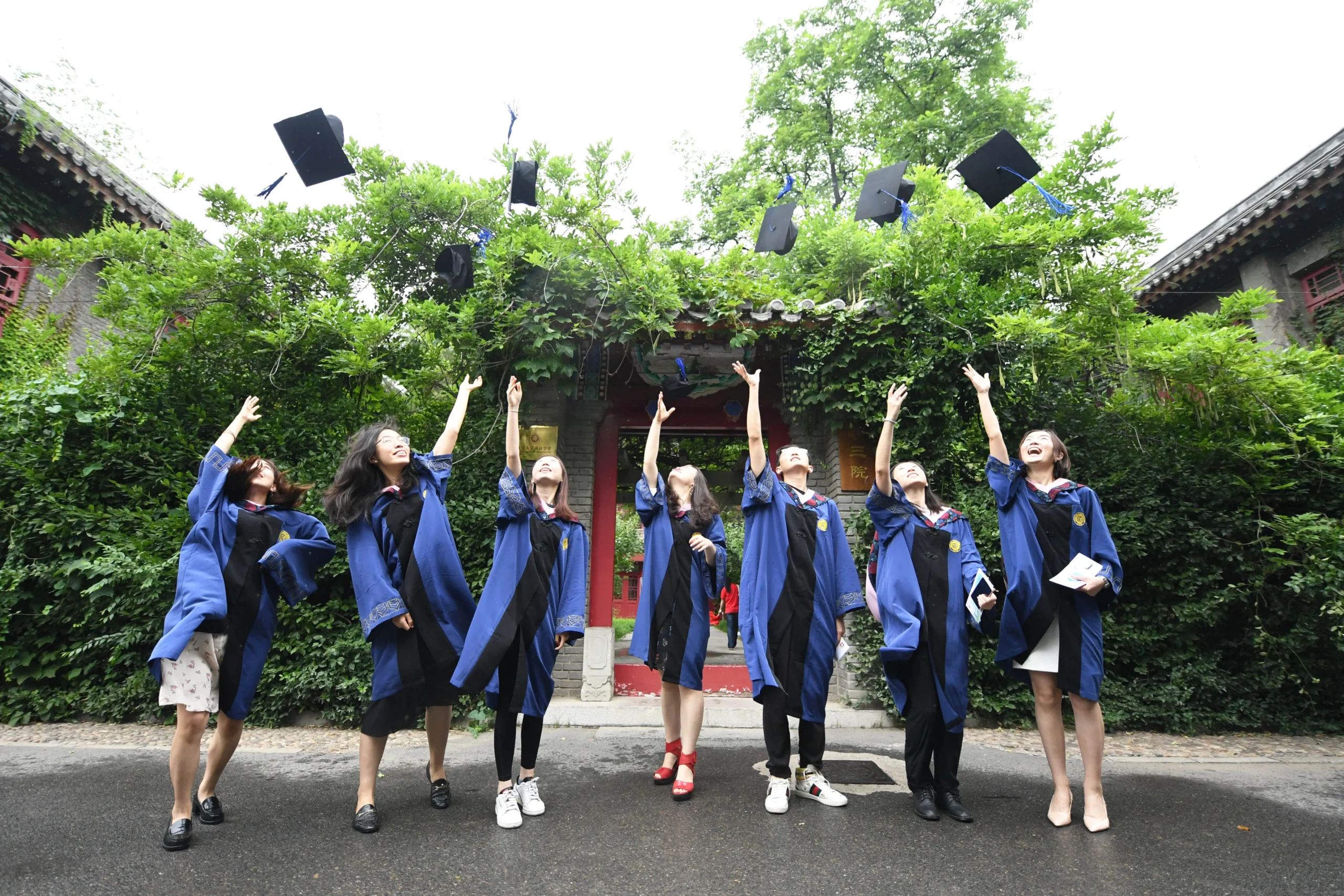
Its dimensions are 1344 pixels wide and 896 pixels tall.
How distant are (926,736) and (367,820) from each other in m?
2.43

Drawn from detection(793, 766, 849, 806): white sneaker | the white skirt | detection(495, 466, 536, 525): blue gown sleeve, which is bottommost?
detection(793, 766, 849, 806): white sneaker

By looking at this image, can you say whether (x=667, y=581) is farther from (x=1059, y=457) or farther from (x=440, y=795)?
(x=1059, y=457)

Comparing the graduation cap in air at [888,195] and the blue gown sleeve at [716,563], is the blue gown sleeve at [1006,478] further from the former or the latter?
the graduation cap in air at [888,195]

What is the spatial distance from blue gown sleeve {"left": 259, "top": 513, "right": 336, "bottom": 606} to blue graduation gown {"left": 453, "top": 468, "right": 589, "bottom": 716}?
0.86 m

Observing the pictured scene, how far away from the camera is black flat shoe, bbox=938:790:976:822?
2941mm

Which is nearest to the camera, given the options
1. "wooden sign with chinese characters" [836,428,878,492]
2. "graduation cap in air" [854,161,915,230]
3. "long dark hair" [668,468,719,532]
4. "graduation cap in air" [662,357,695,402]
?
"long dark hair" [668,468,719,532]

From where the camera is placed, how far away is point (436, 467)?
126 inches

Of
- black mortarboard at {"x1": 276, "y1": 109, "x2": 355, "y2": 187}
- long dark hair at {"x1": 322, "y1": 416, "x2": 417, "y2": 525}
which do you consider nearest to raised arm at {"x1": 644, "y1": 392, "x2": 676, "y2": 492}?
long dark hair at {"x1": 322, "y1": 416, "x2": 417, "y2": 525}

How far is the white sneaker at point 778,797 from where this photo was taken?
2.99m

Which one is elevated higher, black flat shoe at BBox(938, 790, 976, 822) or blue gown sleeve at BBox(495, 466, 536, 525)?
blue gown sleeve at BBox(495, 466, 536, 525)

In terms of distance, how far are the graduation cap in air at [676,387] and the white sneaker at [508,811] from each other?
403 centimetres

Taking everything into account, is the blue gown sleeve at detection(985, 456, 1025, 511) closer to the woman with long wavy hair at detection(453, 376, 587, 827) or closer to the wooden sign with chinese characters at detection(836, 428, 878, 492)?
the woman with long wavy hair at detection(453, 376, 587, 827)

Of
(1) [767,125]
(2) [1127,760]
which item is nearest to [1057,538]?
(2) [1127,760]

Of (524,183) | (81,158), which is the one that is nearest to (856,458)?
(524,183)
